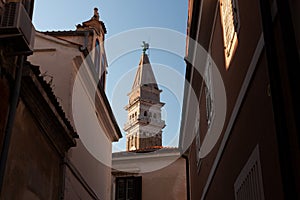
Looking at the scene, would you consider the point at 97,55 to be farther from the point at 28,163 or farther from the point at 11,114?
the point at 11,114

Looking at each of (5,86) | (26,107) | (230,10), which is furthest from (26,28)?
(230,10)

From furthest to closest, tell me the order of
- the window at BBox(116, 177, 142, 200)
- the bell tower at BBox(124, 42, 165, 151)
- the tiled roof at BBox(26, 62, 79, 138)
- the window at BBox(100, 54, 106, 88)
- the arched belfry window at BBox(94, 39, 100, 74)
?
the bell tower at BBox(124, 42, 165, 151), the window at BBox(116, 177, 142, 200), the window at BBox(100, 54, 106, 88), the arched belfry window at BBox(94, 39, 100, 74), the tiled roof at BBox(26, 62, 79, 138)

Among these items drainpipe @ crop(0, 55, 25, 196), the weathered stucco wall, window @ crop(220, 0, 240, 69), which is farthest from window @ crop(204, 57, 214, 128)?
drainpipe @ crop(0, 55, 25, 196)

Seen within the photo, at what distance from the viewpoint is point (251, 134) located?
5.80 m

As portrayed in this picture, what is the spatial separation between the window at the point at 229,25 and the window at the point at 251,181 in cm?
188

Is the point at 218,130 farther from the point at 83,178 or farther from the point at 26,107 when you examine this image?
the point at 83,178

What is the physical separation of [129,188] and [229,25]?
52.5 ft

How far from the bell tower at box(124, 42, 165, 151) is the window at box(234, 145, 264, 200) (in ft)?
222

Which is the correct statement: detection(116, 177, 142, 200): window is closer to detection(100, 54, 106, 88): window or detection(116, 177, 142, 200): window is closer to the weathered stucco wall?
detection(100, 54, 106, 88): window

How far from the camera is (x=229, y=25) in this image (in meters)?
7.45

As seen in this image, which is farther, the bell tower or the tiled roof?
the bell tower

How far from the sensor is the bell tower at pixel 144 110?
7594 centimetres

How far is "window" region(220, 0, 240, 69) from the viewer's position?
6.80 metres

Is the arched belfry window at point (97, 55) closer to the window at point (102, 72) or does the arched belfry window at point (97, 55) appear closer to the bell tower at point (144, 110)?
the window at point (102, 72)
